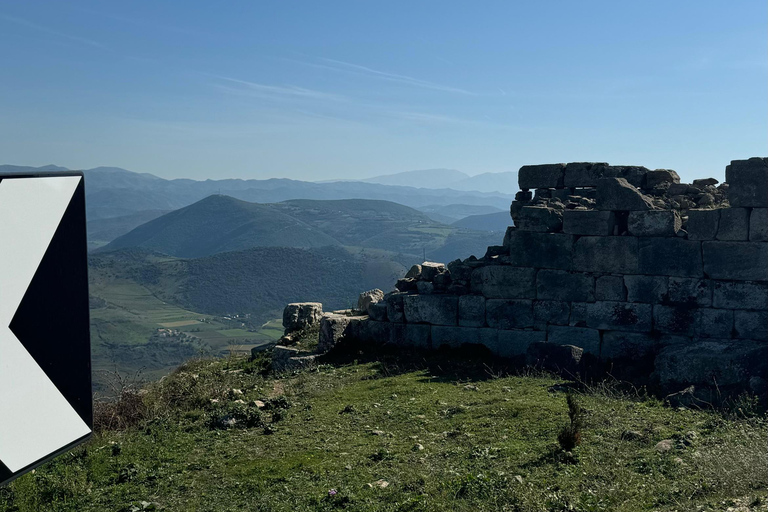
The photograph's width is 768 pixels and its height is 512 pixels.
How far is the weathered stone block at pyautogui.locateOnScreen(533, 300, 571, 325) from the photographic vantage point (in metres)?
12.0

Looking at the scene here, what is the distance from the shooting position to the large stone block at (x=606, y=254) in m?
11.5

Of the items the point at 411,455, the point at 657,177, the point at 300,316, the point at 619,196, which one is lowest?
the point at 411,455

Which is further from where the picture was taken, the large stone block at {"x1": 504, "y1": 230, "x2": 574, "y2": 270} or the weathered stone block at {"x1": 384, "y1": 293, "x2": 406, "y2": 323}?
the weathered stone block at {"x1": 384, "y1": 293, "x2": 406, "y2": 323}

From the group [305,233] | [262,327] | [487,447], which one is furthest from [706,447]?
[305,233]

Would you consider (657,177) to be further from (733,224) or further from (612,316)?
(612,316)

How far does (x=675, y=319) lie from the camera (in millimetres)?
11102

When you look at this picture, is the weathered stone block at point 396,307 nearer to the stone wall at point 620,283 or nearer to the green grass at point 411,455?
the stone wall at point 620,283

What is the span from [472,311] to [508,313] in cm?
74

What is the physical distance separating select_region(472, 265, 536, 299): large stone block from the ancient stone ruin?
2cm

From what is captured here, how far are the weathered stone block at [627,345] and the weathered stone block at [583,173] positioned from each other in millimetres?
3349

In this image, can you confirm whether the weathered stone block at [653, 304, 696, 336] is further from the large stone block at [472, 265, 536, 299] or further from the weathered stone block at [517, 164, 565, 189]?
the weathered stone block at [517, 164, 565, 189]

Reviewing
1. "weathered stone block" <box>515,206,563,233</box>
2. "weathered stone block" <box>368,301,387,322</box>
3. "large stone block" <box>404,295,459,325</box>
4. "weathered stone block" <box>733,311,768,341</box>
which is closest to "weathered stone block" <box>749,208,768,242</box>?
"weathered stone block" <box>733,311,768,341</box>

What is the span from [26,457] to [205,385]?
940 centimetres

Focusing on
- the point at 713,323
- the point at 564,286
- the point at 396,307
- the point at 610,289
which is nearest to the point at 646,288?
the point at 610,289
